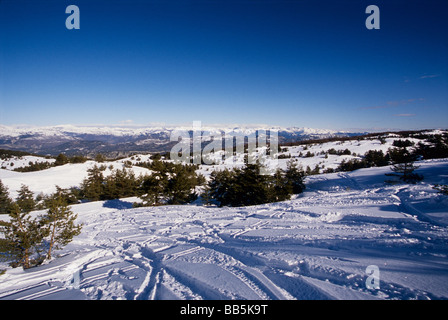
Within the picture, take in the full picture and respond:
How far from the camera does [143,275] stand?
477 cm

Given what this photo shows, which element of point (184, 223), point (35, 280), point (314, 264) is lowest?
point (184, 223)

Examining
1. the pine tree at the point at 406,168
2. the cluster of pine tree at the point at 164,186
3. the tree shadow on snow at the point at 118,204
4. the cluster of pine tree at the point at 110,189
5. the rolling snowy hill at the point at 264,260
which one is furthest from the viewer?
the cluster of pine tree at the point at 110,189

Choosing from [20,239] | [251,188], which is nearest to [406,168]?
[251,188]

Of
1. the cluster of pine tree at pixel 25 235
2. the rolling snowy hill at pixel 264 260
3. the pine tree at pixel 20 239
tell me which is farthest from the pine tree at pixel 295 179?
the pine tree at pixel 20 239

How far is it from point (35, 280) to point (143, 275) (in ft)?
9.69

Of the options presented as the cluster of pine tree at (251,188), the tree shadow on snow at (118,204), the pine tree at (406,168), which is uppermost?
the pine tree at (406,168)

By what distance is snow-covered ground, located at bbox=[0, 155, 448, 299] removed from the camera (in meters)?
3.86

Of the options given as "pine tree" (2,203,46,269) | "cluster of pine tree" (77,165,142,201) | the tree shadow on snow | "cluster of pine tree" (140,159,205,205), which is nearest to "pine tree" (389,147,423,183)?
"cluster of pine tree" (140,159,205,205)

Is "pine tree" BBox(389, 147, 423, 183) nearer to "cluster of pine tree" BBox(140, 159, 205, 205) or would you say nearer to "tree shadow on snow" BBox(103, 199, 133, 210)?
"cluster of pine tree" BBox(140, 159, 205, 205)

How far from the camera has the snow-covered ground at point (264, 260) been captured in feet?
12.7

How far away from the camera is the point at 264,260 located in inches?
200

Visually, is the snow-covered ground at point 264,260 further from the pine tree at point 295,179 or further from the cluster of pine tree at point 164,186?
the pine tree at point 295,179
